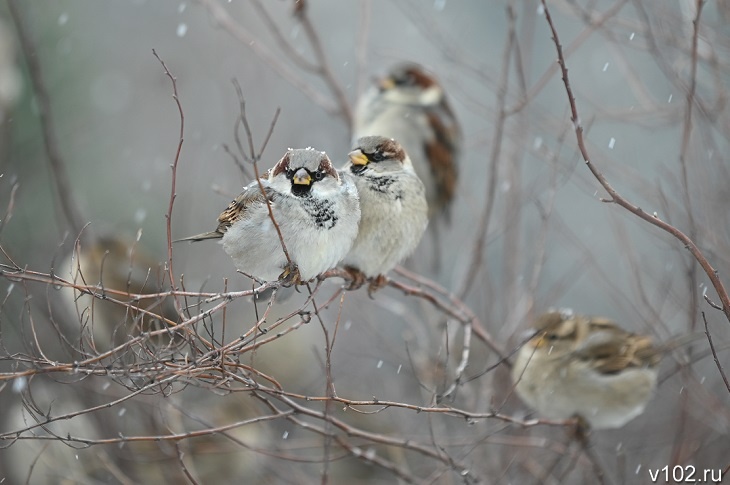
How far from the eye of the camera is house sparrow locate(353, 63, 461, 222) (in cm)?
541

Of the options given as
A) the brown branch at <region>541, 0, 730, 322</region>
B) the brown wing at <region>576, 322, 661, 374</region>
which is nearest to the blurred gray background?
the brown wing at <region>576, 322, 661, 374</region>

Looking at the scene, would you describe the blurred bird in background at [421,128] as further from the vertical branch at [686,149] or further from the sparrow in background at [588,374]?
the vertical branch at [686,149]

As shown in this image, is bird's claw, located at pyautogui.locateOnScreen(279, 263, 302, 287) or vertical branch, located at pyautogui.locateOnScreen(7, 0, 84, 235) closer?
bird's claw, located at pyautogui.locateOnScreen(279, 263, 302, 287)

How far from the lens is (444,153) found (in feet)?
17.9

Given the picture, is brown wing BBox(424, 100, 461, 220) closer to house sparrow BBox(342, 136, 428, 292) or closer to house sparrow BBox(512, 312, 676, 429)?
house sparrow BBox(512, 312, 676, 429)

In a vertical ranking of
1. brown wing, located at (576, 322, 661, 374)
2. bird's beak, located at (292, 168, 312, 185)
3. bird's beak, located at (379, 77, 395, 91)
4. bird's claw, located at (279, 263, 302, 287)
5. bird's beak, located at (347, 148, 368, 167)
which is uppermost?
bird's beak, located at (379, 77, 395, 91)

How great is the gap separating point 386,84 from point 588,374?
2.60 metres

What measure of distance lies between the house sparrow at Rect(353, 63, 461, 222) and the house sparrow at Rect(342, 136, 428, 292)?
1.81m

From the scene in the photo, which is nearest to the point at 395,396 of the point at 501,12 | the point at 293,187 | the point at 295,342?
the point at 295,342

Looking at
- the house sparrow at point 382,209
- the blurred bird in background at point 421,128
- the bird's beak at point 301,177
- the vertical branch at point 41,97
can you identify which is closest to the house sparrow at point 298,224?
the bird's beak at point 301,177

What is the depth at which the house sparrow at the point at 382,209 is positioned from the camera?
3.39 m

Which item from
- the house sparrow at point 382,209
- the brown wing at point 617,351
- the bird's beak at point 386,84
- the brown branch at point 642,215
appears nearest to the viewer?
the brown branch at point 642,215

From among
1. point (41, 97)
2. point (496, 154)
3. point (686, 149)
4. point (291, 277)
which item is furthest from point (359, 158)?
point (41, 97)

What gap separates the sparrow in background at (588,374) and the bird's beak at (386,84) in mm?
2258
